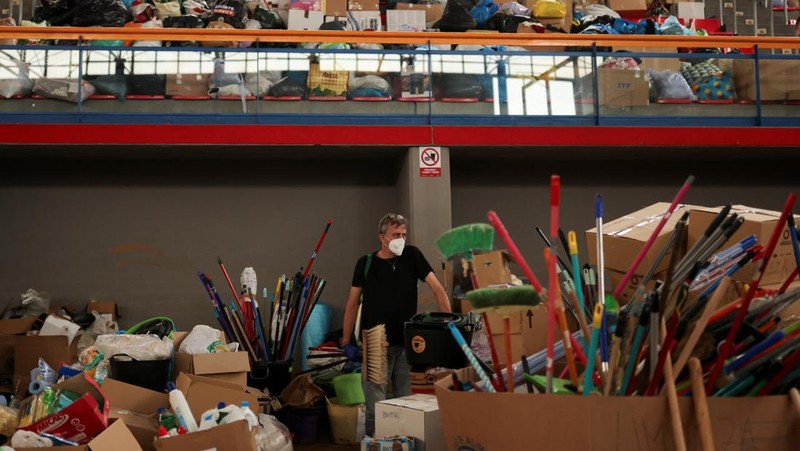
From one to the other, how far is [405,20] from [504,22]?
1.27m

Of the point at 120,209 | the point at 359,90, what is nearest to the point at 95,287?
the point at 120,209

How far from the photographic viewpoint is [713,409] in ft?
5.62

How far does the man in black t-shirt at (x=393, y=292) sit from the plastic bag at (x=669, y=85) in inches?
136

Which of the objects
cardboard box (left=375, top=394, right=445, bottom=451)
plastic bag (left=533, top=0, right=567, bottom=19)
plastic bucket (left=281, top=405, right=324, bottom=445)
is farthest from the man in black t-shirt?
plastic bag (left=533, top=0, right=567, bottom=19)

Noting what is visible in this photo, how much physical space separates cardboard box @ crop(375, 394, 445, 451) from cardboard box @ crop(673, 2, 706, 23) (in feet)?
27.2

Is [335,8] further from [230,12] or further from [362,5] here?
[230,12]

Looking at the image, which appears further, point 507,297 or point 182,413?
point 182,413

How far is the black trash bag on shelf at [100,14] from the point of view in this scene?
324 inches

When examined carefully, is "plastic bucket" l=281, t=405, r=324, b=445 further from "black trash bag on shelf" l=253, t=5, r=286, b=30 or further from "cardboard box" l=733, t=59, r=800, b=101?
"black trash bag on shelf" l=253, t=5, r=286, b=30

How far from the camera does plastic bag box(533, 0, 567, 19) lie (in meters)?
8.84

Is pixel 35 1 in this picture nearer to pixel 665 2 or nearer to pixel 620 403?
pixel 665 2

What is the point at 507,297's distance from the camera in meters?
1.86

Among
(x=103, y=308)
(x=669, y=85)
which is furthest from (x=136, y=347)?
(x=669, y=85)

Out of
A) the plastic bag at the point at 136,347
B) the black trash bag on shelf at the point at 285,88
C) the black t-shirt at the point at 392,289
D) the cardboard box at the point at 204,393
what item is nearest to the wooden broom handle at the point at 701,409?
the cardboard box at the point at 204,393
